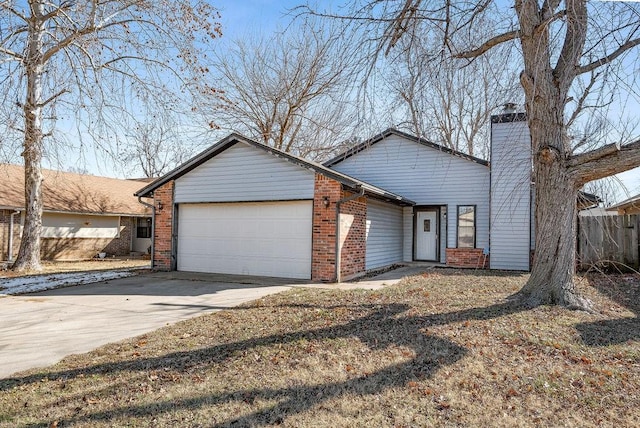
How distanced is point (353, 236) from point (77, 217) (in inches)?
546

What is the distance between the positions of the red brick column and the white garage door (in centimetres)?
27

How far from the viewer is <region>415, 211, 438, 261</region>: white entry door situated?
49.0ft

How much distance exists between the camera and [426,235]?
15195 mm

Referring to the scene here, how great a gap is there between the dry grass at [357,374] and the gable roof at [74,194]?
46.8 ft

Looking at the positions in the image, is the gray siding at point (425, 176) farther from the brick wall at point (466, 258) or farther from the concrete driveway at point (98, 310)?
the concrete driveway at point (98, 310)

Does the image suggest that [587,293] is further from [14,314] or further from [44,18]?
[44,18]

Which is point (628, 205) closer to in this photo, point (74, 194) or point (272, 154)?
point (272, 154)

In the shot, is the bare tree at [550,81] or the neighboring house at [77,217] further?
the neighboring house at [77,217]

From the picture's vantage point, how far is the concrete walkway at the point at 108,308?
4988 mm

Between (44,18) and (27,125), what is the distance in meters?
2.70

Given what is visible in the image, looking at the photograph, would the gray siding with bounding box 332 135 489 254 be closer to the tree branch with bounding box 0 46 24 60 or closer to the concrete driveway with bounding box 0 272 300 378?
the concrete driveway with bounding box 0 272 300 378

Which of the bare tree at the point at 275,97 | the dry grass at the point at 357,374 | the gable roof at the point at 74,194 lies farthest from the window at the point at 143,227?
the dry grass at the point at 357,374

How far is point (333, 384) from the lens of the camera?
375cm

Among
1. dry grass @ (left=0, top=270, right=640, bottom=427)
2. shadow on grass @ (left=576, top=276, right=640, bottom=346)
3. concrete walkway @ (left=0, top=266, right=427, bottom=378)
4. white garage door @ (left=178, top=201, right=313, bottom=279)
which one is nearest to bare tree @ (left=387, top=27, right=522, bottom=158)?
dry grass @ (left=0, top=270, right=640, bottom=427)
